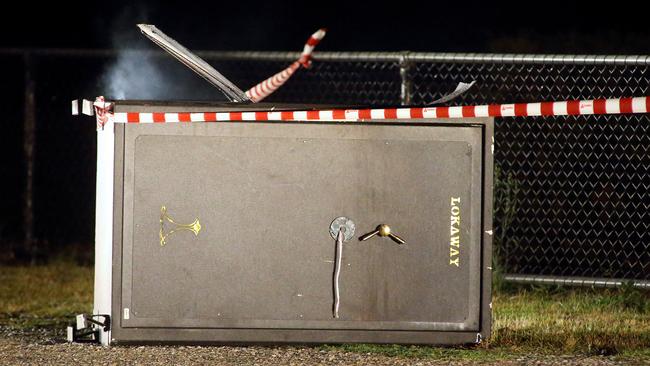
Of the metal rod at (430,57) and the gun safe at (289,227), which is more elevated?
the metal rod at (430,57)

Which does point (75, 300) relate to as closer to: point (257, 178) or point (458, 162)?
point (257, 178)

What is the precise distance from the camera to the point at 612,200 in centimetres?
873

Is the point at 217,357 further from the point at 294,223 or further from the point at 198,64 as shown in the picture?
the point at 198,64

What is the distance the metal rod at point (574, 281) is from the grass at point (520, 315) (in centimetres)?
7

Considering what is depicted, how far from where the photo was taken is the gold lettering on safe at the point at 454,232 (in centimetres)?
629

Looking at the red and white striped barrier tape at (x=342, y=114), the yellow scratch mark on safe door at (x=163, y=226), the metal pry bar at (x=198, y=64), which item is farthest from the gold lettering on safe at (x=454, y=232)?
the yellow scratch mark on safe door at (x=163, y=226)

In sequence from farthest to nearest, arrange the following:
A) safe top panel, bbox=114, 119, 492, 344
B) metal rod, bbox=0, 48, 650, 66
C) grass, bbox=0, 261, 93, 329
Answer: metal rod, bbox=0, 48, 650, 66, grass, bbox=0, 261, 93, 329, safe top panel, bbox=114, 119, 492, 344

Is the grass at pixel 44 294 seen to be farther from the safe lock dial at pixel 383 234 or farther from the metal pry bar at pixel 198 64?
the safe lock dial at pixel 383 234

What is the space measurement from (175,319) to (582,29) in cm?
1070

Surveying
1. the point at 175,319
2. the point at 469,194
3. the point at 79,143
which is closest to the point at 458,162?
the point at 469,194

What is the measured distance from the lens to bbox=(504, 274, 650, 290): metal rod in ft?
26.3

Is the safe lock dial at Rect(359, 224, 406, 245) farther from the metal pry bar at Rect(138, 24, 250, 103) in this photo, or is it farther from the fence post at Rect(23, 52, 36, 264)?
the fence post at Rect(23, 52, 36, 264)

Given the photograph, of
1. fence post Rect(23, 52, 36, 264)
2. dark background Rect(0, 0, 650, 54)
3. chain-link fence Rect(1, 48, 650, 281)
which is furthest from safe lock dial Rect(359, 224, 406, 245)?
dark background Rect(0, 0, 650, 54)

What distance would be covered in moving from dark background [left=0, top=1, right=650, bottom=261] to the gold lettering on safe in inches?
134
